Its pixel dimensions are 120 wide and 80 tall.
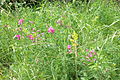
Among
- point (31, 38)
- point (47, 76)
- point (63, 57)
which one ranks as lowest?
point (47, 76)

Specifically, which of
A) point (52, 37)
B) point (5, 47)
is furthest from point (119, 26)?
point (5, 47)

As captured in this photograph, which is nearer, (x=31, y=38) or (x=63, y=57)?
(x=63, y=57)

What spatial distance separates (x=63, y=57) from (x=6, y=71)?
642 millimetres

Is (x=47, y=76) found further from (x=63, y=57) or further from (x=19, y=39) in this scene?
(x=19, y=39)

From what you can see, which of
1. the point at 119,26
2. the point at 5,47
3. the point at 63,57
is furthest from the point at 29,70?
the point at 119,26

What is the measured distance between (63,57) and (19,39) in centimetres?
53

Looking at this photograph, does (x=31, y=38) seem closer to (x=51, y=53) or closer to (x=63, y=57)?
(x=51, y=53)

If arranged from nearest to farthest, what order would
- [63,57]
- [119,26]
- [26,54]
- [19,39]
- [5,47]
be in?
[63,57] < [26,54] < [19,39] < [5,47] < [119,26]

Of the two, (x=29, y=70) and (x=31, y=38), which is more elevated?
(x=31, y=38)

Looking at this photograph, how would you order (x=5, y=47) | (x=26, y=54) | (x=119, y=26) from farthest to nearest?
(x=119, y=26) → (x=5, y=47) → (x=26, y=54)

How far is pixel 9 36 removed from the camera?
2582mm

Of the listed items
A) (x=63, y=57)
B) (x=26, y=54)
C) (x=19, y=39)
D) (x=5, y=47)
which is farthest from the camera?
(x=5, y=47)

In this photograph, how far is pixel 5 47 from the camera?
254cm

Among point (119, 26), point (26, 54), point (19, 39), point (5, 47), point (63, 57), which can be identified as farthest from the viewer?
point (119, 26)
